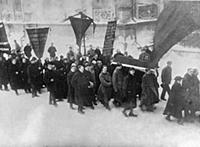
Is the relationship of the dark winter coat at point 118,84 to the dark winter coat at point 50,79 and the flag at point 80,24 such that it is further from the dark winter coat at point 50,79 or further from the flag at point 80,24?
the dark winter coat at point 50,79

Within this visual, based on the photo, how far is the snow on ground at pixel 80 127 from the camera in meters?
4.82

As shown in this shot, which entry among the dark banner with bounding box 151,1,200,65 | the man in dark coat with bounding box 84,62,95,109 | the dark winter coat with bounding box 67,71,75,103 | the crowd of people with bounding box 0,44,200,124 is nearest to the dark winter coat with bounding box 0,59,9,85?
the crowd of people with bounding box 0,44,200,124

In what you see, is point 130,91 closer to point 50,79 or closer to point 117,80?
point 117,80

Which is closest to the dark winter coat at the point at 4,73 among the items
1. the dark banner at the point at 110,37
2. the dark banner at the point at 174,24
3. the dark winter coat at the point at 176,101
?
the dark banner at the point at 110,37

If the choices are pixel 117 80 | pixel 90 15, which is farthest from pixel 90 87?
pixel 90 15

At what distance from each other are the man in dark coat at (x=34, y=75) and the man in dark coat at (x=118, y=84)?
1386 mm

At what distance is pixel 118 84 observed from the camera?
5324mm

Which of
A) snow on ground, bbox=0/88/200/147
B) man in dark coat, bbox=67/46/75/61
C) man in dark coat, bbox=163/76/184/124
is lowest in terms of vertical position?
snow on ground, bbox=0/88/200/147

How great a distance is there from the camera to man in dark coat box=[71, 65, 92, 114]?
17.7 ft

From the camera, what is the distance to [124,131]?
502cm

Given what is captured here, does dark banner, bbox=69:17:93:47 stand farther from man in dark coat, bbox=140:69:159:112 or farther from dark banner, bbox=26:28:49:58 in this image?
man in dark coat, bbox=140:69:159:112

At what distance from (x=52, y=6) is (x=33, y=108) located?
5.68 feet

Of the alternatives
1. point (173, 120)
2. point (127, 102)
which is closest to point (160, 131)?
point (173, 120)

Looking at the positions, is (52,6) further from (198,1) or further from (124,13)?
(198,1)
